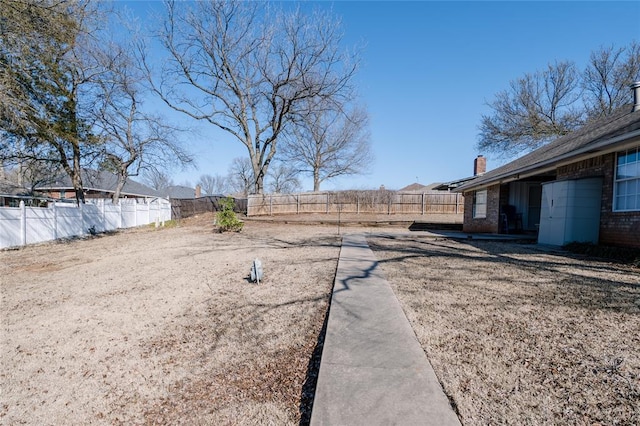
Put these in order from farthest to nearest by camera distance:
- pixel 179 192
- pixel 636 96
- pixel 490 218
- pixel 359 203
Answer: pixel 179 192 → pixel 359 203 → pixel 490 218 → pixel 636 96

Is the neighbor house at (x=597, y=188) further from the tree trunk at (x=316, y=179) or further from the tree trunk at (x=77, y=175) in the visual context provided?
the tree trunk at (x=316, y=179)

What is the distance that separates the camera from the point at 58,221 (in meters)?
12.8

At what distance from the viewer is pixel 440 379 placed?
2.16 meters

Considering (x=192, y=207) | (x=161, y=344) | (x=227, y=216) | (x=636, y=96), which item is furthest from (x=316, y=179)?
(x=161, y=344)

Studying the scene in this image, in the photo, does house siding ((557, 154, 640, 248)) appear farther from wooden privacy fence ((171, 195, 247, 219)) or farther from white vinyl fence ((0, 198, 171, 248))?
wooden privacy fence ((171, 195, 247, 219))

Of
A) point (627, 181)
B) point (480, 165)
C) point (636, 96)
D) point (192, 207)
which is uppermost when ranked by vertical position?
point (636, 96)

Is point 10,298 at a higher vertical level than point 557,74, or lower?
lower

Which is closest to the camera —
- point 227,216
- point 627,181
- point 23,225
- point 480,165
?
point 627,181

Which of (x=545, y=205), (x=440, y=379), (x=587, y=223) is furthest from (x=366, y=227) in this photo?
(x=440, y=379)

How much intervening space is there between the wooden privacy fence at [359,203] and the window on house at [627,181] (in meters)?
14.8

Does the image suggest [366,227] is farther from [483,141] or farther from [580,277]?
[483,141]

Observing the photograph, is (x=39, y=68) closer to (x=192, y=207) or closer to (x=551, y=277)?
(x=551, y=277)

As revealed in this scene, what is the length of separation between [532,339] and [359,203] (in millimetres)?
20052

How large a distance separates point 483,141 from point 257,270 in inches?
1026
